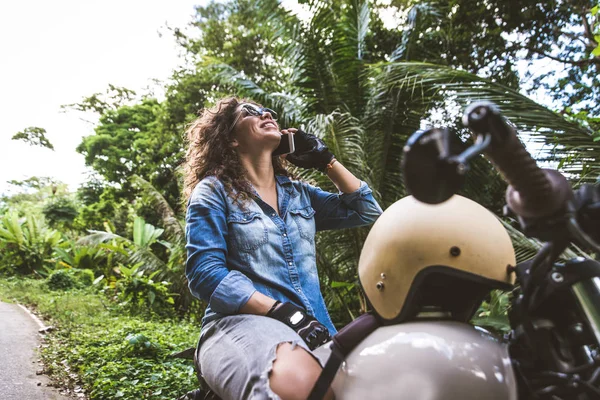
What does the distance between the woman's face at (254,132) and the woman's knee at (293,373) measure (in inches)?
39.2

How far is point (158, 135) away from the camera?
15.7 metres

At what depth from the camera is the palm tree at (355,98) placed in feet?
16.8

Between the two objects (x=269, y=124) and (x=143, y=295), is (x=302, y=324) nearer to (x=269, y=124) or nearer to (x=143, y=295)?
(x=269, y=124)

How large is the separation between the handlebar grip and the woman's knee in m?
0.63

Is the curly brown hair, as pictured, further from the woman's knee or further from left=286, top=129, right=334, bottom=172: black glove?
the woman's knee

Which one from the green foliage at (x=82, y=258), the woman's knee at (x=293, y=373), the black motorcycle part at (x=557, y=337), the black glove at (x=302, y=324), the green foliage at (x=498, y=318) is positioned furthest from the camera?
Answer: the green foliage at (x=82, y=258)

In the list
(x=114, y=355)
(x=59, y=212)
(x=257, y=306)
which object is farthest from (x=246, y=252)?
(x=59, y=212)

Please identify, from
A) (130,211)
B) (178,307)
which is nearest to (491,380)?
(178,307)

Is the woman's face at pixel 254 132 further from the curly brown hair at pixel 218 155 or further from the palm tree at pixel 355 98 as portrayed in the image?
the palm tree at pixel 355 98

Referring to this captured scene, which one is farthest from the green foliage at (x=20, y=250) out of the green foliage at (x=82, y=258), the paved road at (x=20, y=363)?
the paved road at (x=20, y=363)

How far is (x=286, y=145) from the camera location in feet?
6.46

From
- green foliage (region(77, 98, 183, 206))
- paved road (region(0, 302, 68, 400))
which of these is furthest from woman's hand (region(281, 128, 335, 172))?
green foliage (region(77, 98, 183, 206))

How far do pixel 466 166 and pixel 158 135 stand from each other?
1613 centimetres

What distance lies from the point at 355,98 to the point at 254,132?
5.26 meters
